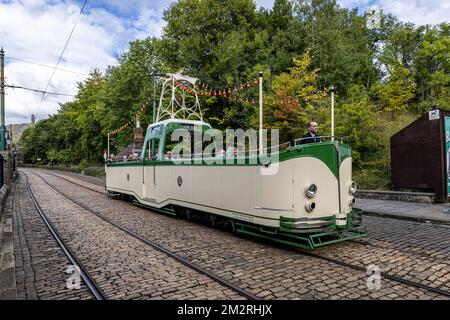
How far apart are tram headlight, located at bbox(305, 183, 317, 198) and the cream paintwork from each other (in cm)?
6

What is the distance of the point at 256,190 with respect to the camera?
6238mm

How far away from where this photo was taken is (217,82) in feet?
80.5

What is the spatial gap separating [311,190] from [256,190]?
104 cm

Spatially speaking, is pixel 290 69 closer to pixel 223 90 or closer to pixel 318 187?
pixel 223 90

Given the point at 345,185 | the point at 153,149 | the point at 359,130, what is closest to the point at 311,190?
the point at 345,185

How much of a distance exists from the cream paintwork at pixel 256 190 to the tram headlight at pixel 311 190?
0.21ft

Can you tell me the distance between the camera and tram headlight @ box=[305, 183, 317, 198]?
5.66 meters

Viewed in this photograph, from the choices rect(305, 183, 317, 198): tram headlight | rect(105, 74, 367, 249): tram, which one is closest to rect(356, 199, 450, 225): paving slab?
rect(105, 74, 367, 249): tram

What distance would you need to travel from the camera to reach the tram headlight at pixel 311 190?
566 cm

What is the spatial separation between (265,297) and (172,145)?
7301 millimetres

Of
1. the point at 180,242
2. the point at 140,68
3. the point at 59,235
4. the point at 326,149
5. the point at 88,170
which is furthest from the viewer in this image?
the point at 88,170

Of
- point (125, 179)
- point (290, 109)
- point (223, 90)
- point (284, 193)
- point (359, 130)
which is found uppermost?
point (223, 90)
